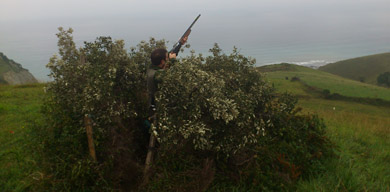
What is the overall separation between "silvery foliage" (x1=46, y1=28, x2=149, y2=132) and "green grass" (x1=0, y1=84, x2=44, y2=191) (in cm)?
169

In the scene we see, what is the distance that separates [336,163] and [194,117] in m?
4.27

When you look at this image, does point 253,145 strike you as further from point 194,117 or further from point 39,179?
point 39,179

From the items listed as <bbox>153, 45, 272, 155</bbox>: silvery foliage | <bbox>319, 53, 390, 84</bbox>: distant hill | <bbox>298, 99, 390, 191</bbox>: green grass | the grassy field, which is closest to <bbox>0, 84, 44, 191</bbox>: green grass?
the grassy field

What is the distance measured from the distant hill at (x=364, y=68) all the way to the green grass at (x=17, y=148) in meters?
126

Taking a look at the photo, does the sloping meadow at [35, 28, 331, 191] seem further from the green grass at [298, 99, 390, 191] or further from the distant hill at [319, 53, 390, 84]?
the distant hill at [319, 53, 390, 84]

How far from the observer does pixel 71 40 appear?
583 cm

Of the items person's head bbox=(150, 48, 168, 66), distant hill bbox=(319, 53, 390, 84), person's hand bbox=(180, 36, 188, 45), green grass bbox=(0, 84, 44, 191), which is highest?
distant hill bbox=(319, 53, 390, 84)

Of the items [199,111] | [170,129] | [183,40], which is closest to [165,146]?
[170,129]

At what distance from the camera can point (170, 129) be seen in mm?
4938

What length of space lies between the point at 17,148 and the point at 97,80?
4333 millimetres

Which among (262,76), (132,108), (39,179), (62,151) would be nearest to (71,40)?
(132,108)

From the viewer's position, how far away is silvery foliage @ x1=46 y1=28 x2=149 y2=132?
519 cm

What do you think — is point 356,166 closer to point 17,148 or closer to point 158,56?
point 158,56

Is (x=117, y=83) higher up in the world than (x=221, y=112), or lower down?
higher up
